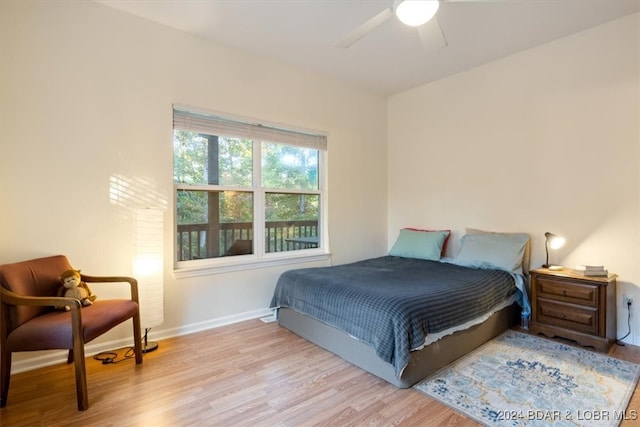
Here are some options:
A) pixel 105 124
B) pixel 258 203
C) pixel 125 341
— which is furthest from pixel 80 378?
pixel 258 203

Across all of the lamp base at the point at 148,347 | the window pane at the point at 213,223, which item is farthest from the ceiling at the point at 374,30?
the lamp base at the point at 148,347

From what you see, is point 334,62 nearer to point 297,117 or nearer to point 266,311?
point 297,117

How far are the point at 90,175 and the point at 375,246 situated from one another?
340 centimetres

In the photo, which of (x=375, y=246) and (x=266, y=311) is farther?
(x=375, y=246)

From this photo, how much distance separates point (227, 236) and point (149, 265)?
0.88 metres

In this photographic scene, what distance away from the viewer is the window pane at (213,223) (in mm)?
3104

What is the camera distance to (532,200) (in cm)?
334

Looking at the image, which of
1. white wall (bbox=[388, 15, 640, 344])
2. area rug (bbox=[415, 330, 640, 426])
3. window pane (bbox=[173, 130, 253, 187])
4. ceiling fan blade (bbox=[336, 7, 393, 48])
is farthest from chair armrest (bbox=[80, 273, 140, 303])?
white wall (bbox=[388, 15, 640, 344])

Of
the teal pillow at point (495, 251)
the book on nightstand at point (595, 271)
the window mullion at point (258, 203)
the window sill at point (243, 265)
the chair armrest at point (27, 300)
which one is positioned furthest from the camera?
the window mullion at point (258, 203)

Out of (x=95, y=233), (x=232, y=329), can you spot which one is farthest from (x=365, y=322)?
(x=95, y=233)

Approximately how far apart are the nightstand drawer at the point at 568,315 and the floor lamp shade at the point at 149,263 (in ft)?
10.8

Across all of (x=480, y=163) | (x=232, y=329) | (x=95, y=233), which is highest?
(x=480, y=163)

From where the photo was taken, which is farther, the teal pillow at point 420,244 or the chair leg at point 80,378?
the teal pillow at point 420,244

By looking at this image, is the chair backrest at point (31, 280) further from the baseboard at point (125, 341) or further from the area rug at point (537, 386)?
the area rug at point (537, 386)
